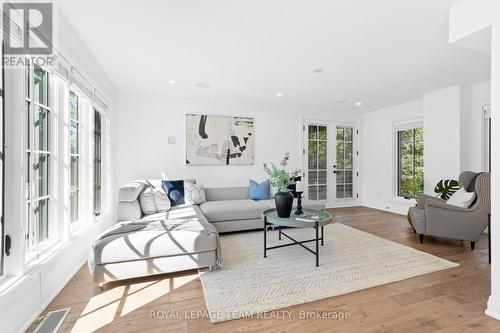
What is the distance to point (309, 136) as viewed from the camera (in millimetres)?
5699

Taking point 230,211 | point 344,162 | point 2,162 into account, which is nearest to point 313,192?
point 344,162

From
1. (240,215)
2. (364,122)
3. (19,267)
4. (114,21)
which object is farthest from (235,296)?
(364,122)

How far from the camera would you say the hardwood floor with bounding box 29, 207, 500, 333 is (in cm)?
162

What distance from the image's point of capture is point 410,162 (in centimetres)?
517

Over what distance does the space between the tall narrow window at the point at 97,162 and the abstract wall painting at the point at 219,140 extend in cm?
150

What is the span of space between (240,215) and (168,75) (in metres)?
2.39

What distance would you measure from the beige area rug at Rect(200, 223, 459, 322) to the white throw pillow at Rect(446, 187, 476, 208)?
3.20 feet

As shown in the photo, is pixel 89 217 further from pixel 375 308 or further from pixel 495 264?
pixel 495 264

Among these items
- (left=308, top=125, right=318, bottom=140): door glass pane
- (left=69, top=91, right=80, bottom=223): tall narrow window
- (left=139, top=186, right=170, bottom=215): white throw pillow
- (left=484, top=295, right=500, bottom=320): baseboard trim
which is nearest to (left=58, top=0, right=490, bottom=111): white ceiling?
(left=69, top=91, right=80, bottom=223): tall narrow window

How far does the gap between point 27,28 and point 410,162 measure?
6245 millimetres

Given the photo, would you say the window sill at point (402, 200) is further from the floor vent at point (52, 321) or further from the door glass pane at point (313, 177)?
the floor vent at point (52, 321)

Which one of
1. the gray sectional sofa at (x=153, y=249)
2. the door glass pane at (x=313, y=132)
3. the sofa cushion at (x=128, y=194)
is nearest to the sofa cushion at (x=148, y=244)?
the gray sectional sofa at (x=153, y=249)

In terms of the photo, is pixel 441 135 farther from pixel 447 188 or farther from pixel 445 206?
pixel 445 206

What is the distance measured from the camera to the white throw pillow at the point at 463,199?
10.2ft
